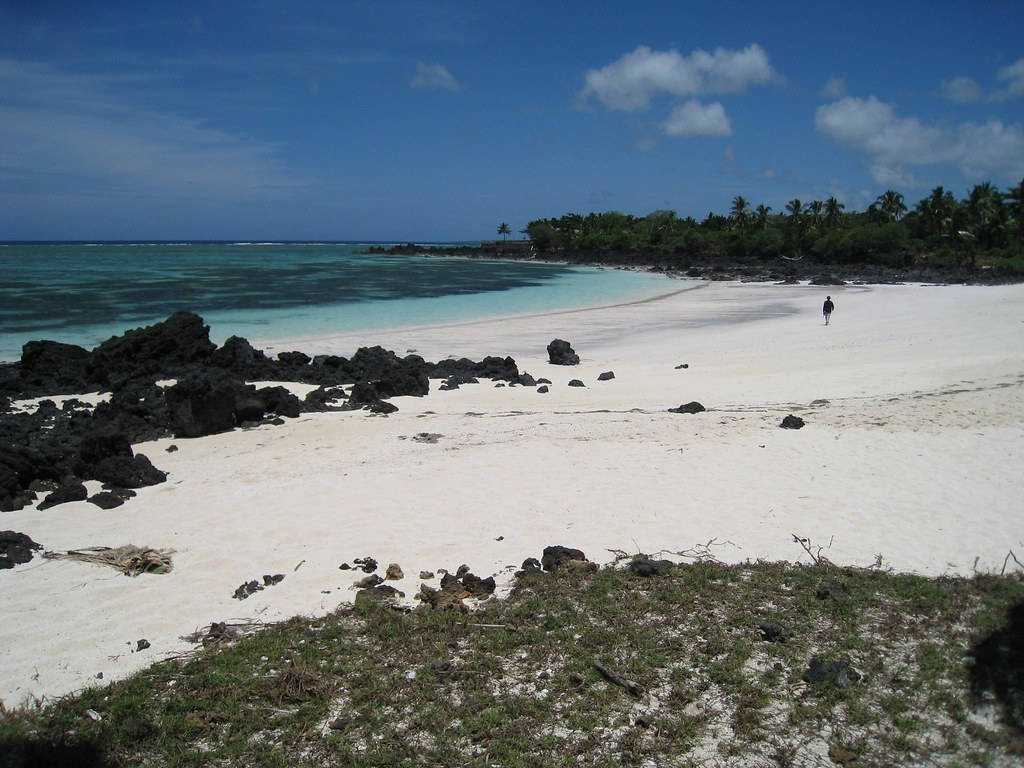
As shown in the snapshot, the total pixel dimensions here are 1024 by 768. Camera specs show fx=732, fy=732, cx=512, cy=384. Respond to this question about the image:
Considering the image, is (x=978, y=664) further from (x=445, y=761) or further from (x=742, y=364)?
(x=742, y=364)

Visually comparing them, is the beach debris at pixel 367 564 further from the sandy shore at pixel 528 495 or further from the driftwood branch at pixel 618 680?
the driftwood branch at pixel 618 680

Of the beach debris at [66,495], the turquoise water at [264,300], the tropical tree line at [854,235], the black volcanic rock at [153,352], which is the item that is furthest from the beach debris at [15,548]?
the tropical tree line at [854,235]

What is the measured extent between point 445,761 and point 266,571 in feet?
11.9

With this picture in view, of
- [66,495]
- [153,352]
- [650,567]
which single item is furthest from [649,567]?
[153,352]

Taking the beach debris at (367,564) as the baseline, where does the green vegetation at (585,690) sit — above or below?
above

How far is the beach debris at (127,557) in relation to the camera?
7.18 m

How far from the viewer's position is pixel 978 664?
4859mm

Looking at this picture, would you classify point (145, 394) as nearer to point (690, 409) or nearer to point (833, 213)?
point (690, 409)

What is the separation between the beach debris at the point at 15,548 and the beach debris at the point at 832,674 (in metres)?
7.40

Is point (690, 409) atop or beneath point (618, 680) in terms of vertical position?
atop

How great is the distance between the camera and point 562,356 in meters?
21.7

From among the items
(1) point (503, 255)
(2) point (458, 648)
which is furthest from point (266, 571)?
(1) point (503, 255)

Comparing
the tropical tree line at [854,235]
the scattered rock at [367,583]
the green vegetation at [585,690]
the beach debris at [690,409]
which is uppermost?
the tropical tree line at [854,235]

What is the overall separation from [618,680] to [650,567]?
1.96 meters
